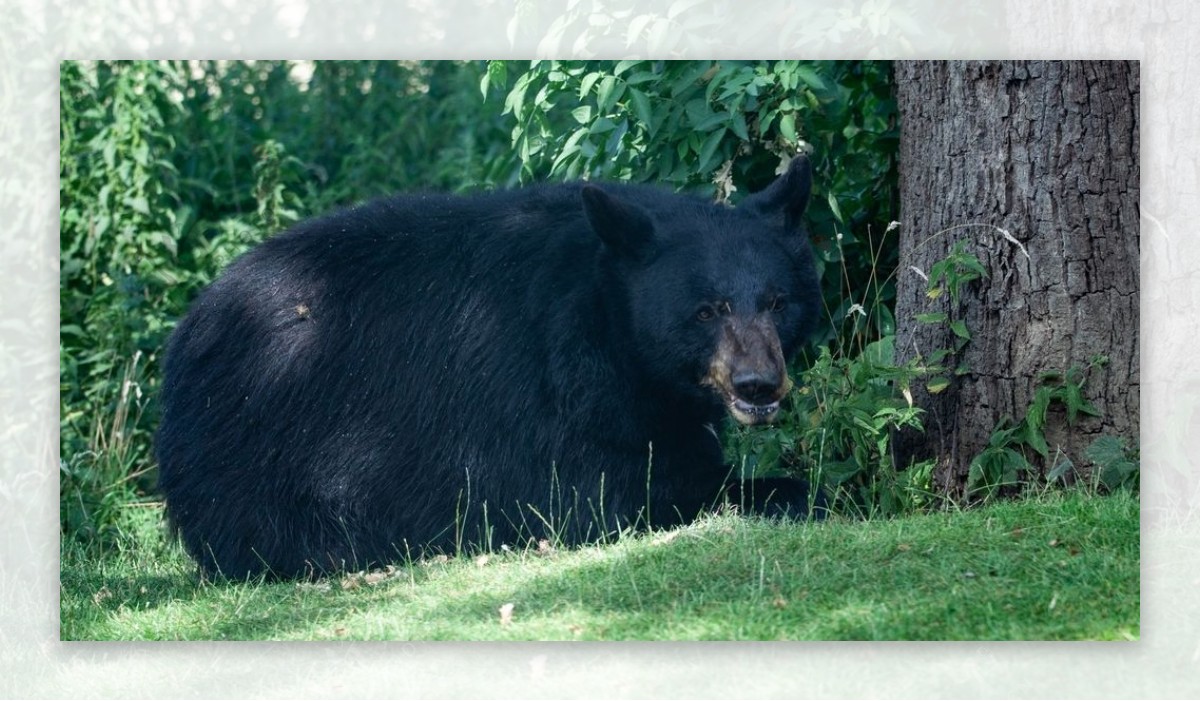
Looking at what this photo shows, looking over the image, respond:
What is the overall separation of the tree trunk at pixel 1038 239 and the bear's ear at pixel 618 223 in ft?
3.76

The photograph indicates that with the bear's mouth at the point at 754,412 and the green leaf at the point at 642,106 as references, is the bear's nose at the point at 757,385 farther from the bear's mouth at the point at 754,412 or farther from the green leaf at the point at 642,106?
the green leaf at the point at 642,106

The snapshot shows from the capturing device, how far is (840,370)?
228 inches

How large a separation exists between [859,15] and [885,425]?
1.54m

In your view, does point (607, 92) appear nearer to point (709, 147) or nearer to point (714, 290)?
point (709, 147)

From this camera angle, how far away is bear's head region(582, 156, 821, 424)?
5.35 meters

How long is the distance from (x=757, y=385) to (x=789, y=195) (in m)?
0.79

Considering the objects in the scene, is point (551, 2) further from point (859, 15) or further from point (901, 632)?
point (901, 632)

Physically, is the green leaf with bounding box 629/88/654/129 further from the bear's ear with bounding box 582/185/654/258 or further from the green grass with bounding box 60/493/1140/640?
the green grass with bounding box 60/493/1140/640

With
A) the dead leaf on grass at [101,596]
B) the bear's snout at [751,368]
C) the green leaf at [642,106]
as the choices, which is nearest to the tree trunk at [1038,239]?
the bear's snout at [751,368]

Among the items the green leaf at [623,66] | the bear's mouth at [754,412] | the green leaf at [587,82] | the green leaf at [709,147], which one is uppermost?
the green leaf at [623,66]

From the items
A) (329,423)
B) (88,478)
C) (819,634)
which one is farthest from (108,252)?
(819,634)

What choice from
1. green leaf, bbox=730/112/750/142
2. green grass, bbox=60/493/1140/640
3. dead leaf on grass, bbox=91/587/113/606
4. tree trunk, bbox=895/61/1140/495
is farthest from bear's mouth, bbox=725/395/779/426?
dead leaf on grass, bbox=91/587/113/606

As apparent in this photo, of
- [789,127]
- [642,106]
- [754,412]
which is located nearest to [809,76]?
[789,127]

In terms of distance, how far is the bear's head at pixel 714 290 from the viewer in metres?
5.35
